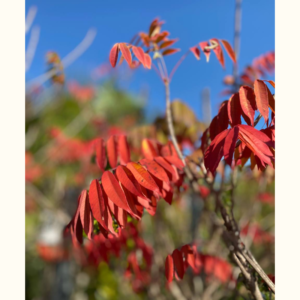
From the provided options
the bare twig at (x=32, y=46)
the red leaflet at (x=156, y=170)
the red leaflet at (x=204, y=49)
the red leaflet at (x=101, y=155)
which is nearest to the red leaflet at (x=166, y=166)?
the red leaflet at (x=156, y=170)

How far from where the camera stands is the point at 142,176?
668 mm

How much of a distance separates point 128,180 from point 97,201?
87 millimetres

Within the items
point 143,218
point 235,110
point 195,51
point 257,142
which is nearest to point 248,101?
point 235,110

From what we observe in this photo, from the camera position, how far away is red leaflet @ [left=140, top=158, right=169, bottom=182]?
70 centimetres

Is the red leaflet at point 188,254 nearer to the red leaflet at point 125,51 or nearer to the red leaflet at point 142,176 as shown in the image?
the red leaflet at point 142,176

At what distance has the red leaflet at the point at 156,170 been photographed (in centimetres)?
70

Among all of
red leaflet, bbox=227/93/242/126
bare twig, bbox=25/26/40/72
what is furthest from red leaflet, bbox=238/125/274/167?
bare twig, bbox=25/26/40/72

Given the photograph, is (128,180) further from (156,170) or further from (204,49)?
(204,49)

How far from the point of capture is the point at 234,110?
0.70 metres

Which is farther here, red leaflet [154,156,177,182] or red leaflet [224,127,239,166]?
red leaflet [154,156,177,182]

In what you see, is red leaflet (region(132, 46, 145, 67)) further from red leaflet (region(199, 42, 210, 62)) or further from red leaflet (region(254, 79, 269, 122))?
red leaflet (region(254, 79, 269, 122))

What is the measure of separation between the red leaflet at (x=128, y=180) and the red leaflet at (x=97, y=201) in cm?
6

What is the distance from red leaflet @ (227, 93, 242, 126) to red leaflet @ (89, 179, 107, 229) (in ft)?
1.21
